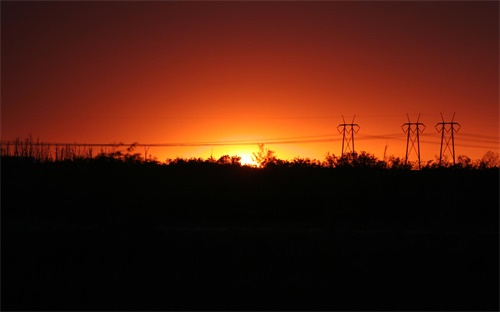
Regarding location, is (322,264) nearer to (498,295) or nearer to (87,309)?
(498,295)

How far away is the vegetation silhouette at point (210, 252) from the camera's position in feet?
87.2

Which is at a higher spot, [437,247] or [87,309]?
[437,247]

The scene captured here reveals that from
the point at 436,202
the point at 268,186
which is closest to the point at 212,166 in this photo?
the point at 268,186

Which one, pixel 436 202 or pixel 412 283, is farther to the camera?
pixel 436 202

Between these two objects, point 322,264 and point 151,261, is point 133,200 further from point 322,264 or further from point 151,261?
point 322,264

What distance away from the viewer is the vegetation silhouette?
87.2 feet

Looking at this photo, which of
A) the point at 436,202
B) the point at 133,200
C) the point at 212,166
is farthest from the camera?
the point at 212,166

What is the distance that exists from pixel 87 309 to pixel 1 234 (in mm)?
5532

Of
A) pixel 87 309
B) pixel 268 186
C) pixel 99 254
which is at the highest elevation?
pixel 268 186

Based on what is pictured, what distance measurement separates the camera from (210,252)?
1117 inches

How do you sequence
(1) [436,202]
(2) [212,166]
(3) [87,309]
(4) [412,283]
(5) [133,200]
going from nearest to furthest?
1. (3) [87,309]
2. (4) [412,283]
3. (5) [133,200]
4. (1) [436,202]
5. (2) [212,166]

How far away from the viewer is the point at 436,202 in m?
38.6

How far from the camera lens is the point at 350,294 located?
2714 cm

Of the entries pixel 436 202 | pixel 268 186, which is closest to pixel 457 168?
pixel 436 202
